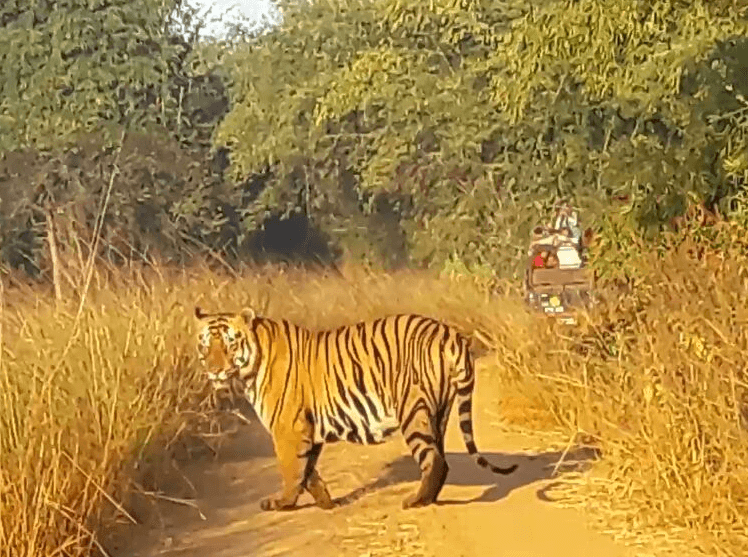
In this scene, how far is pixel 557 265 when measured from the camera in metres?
13.0

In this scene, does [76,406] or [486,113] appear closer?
[76,406]

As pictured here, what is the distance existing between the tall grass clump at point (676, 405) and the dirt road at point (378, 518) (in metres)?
0.26

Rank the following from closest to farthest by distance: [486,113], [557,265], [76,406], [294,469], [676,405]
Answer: [676,405] < [76,406] < [294,469] < [557,265] < [486,113]

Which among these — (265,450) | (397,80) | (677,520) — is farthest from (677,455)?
(397,80)

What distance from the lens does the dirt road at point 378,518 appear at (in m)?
6.18

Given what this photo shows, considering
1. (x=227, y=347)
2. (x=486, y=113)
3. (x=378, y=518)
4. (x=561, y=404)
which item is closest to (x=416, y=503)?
(x=378, y=518)

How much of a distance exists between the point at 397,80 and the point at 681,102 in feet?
26.9

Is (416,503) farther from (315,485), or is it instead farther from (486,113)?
(486,113)

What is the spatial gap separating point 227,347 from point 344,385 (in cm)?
69

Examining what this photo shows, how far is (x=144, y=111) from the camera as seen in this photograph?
65.3 ft

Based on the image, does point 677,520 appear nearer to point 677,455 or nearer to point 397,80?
point 677,455

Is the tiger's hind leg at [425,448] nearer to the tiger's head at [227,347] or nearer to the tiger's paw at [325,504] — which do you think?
the tiger's paw at [325,504]

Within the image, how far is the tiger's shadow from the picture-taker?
290 inches

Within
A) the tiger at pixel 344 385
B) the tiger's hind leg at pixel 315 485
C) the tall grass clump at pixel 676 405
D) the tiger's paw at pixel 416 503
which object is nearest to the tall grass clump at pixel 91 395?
the tiger at pixel 344 385
